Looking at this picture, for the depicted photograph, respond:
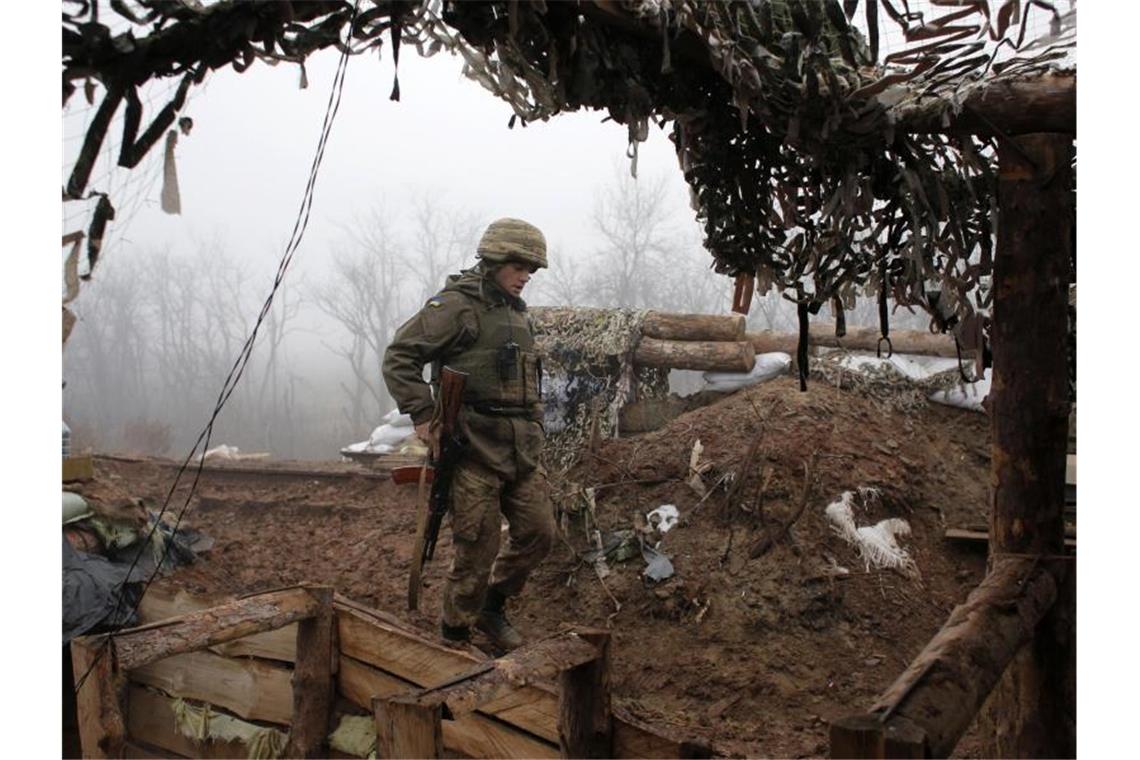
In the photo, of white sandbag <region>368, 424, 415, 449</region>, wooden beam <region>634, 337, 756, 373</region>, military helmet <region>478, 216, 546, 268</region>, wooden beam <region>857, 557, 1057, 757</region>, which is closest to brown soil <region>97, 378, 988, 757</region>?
wooden beam <region>634, 337, 756, 373</region>

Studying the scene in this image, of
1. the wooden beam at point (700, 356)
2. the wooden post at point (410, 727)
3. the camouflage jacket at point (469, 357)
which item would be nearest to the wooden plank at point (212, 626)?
the camouflage jacket at point (469, 357)

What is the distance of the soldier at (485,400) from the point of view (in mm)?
4230

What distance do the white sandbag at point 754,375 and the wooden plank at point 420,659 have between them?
5222 millimetres

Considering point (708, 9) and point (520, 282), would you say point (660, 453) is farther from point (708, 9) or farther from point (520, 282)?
point (708, 9)

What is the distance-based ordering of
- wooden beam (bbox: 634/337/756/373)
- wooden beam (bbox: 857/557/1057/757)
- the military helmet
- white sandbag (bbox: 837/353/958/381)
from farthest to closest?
wooden beam (bbox: 634/337/756/373)
white sandbag (bbox: 837/353/958/381)
the military helmet
wooden beam (bbox: 857/557/1057/757)

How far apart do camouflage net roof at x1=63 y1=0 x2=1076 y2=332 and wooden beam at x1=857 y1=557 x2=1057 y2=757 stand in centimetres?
118

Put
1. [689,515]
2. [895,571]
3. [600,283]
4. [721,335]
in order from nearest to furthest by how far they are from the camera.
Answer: [895,571] < [689,515] < [721,335] < [600,283]

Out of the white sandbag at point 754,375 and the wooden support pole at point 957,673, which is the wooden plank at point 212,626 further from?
the white sandbag at point 754,375

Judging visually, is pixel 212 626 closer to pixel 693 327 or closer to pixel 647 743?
pixel 647 743

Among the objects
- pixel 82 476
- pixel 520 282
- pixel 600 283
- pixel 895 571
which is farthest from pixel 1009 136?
pixel 600 283

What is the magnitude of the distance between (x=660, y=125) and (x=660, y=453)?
390cm

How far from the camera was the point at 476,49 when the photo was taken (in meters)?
Answer: 2.38

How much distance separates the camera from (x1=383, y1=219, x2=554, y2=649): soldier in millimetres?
4230

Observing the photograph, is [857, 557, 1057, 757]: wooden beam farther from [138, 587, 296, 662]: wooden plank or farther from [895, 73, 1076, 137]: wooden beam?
[138, 587, 296, 662]: wooden plank
